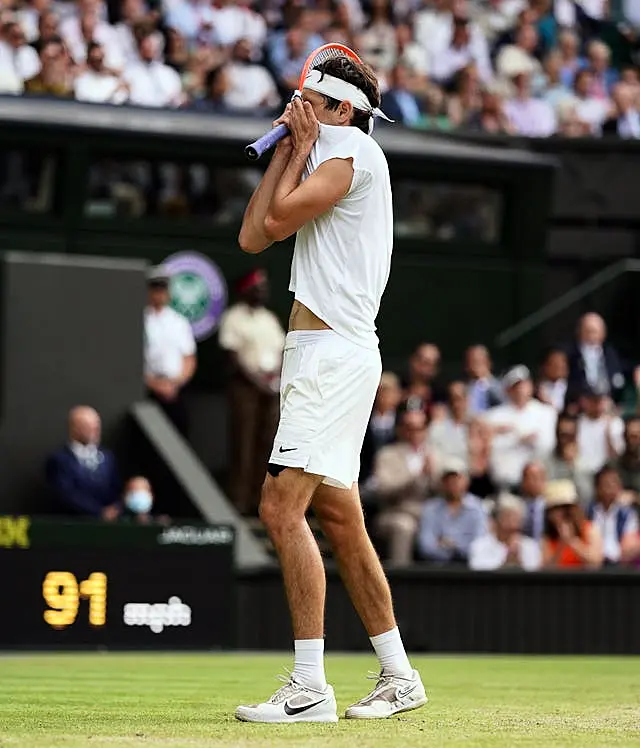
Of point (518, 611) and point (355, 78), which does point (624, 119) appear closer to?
point (518, 611)

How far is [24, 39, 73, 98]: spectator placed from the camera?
1802 cm

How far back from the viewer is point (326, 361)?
654cm

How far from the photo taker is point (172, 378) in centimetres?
1727

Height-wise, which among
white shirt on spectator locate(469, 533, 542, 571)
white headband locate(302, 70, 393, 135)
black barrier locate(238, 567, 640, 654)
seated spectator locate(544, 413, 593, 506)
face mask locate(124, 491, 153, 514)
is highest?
white headband locate(302, 70, 393, 135)

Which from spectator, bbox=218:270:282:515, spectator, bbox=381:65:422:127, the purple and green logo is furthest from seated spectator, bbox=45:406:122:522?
spectator, bbox=381:65:422:127

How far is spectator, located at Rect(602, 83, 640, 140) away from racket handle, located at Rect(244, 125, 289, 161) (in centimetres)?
1633

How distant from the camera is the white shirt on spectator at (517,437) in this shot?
1650 cm

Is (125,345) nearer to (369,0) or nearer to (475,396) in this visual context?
(475,396)

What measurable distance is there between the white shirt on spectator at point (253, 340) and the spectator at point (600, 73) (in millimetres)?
7358

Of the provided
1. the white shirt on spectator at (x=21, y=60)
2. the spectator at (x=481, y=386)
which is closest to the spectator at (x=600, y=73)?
the spectator at (x=481, y=386)

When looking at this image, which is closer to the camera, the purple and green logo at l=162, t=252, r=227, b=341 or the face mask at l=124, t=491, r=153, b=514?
the face mask at l=124, t=491, r=153, b=514

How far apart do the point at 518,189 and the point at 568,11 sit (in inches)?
158

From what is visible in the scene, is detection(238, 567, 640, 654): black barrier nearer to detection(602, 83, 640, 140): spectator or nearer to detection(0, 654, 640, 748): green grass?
detection(0, 654, 640, 748): green grass

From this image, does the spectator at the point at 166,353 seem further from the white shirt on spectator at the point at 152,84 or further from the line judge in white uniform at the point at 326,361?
the line judge in white uniform at the point at 326,361
